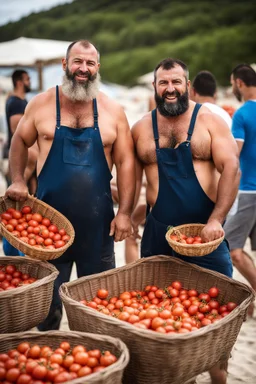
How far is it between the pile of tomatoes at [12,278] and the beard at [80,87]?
130cm

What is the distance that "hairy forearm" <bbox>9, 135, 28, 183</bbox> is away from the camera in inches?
157

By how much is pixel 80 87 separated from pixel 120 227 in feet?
3.56

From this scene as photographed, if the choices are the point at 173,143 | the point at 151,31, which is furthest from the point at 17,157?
the point at 151,31

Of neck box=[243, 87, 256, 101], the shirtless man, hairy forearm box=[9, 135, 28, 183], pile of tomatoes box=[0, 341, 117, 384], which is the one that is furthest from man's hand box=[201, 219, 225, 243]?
neck box=[243, 87, 256, 101]

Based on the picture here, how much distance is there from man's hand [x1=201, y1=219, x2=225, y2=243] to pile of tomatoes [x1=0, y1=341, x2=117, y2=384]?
3.77 ft

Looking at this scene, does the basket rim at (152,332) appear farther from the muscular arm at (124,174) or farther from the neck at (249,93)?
the neck at (249,93)

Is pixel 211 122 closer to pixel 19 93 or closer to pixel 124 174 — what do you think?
pixel 124 174

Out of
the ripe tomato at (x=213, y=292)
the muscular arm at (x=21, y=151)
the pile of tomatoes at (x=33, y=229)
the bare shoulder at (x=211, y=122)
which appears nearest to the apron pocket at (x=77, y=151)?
the muscular arm at (x=21, y=151)

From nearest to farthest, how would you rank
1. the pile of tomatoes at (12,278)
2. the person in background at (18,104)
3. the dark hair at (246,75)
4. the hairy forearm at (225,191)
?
the pile of tomatoes at (12,278) < the hairy forearm at (225,191) < the dark hair at (246,75) < the person in background at (18,104)

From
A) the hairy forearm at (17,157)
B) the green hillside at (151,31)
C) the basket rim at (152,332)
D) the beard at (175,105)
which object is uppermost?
the green hillside at (151,31)

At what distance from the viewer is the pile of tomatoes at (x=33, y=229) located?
3.47 meters

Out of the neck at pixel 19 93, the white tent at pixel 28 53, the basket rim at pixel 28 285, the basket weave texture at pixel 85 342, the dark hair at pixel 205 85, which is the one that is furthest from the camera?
the white tent at pixel 28 53

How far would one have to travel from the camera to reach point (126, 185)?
396 centimetres

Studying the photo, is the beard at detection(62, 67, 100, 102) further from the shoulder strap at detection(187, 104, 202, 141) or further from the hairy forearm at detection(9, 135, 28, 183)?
the shoulder strap at detection(187, 104, 202, 141)
